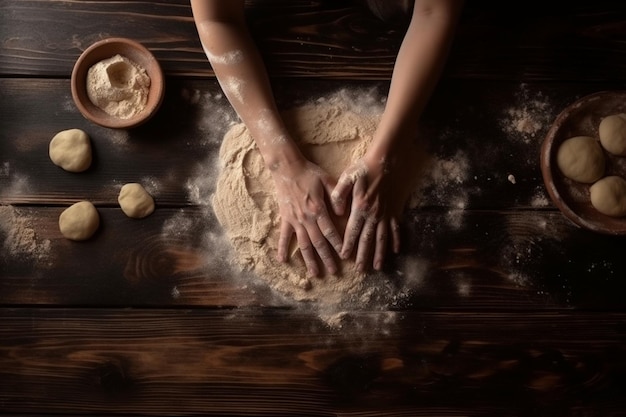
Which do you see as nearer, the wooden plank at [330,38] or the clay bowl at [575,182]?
the clay bowl at [575,182]

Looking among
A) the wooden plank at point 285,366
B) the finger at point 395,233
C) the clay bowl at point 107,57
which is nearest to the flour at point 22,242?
the wooden plank at point 285,366

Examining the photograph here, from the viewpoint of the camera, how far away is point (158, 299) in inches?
47.6

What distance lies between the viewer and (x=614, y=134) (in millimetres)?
1188

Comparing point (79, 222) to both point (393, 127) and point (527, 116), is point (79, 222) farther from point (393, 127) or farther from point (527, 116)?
point (527, 116)

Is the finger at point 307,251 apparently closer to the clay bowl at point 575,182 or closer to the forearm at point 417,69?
the forearm at point 417,69

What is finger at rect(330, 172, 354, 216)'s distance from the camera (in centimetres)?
116

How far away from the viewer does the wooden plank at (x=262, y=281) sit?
121 centimetres

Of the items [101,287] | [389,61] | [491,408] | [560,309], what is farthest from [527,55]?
[101,287]

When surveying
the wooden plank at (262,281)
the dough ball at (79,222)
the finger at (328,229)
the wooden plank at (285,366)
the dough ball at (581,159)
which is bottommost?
the wooden plank at (285,366)

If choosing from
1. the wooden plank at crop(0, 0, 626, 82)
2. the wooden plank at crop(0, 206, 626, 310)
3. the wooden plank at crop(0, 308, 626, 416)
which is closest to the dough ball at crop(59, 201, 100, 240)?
the wooden plank at crop(0, 206, 626, 310)

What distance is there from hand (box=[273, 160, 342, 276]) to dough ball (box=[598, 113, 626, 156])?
541 millimetres

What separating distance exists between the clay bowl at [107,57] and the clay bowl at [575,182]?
774 mm

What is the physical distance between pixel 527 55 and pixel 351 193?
491mm

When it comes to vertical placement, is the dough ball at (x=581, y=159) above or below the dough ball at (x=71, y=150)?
below
